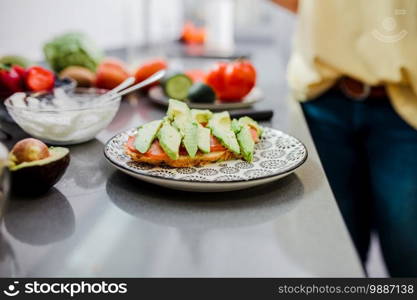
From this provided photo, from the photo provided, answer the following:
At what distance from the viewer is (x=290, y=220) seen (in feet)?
2.01

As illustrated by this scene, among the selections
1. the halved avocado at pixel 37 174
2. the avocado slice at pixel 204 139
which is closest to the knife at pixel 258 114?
the avocado slice at pixel 204 139

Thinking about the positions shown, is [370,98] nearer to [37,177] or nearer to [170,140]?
[170,140]

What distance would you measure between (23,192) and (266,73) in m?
1.31

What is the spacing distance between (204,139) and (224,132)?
4cm

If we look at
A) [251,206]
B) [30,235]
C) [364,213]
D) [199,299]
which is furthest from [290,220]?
[364,213]

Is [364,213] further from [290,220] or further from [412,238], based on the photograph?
[290,220]

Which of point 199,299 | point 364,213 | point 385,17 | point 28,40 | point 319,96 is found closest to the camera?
point 199,299

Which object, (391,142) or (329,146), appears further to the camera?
(329,146)

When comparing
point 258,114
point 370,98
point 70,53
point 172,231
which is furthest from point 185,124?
point 70,53

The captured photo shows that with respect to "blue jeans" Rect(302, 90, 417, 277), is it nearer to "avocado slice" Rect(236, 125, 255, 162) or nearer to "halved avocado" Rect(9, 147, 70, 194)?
"avocado slice" Rect(236, 125, 255, 162)

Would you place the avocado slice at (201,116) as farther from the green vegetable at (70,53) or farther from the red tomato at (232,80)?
the green vegetable at (70,53)

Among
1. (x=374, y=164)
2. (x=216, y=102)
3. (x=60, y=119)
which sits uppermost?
(x=60, y=119)

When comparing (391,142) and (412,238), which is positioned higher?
(391,142)

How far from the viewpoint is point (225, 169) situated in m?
0.72
